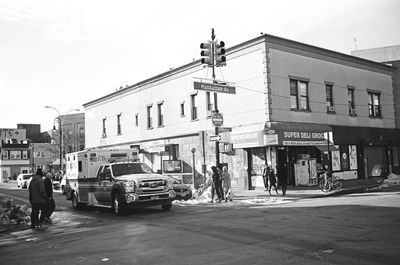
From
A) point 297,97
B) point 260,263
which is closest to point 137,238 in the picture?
point 260,263

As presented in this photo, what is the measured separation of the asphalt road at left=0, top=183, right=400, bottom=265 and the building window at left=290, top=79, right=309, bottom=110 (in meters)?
11.8

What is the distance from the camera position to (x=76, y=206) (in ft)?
63.1

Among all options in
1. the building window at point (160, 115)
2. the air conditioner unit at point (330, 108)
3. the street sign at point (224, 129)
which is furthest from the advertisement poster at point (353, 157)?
the building window at point (160, 115)

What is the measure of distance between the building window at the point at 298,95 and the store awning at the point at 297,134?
1.24 m

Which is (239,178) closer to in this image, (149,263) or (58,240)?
(58,240)

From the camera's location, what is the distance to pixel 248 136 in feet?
77.7

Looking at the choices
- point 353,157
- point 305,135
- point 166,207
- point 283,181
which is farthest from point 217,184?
point 353,157

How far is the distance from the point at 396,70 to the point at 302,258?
30835 mm

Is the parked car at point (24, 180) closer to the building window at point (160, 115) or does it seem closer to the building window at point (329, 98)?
the building window at point (160, 115)

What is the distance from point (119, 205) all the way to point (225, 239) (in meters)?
7.15

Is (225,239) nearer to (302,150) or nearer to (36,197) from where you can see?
(36,197)

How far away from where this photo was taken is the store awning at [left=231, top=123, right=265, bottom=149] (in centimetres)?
2297

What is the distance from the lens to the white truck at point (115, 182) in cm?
1507

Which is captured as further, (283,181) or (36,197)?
(283,181)
